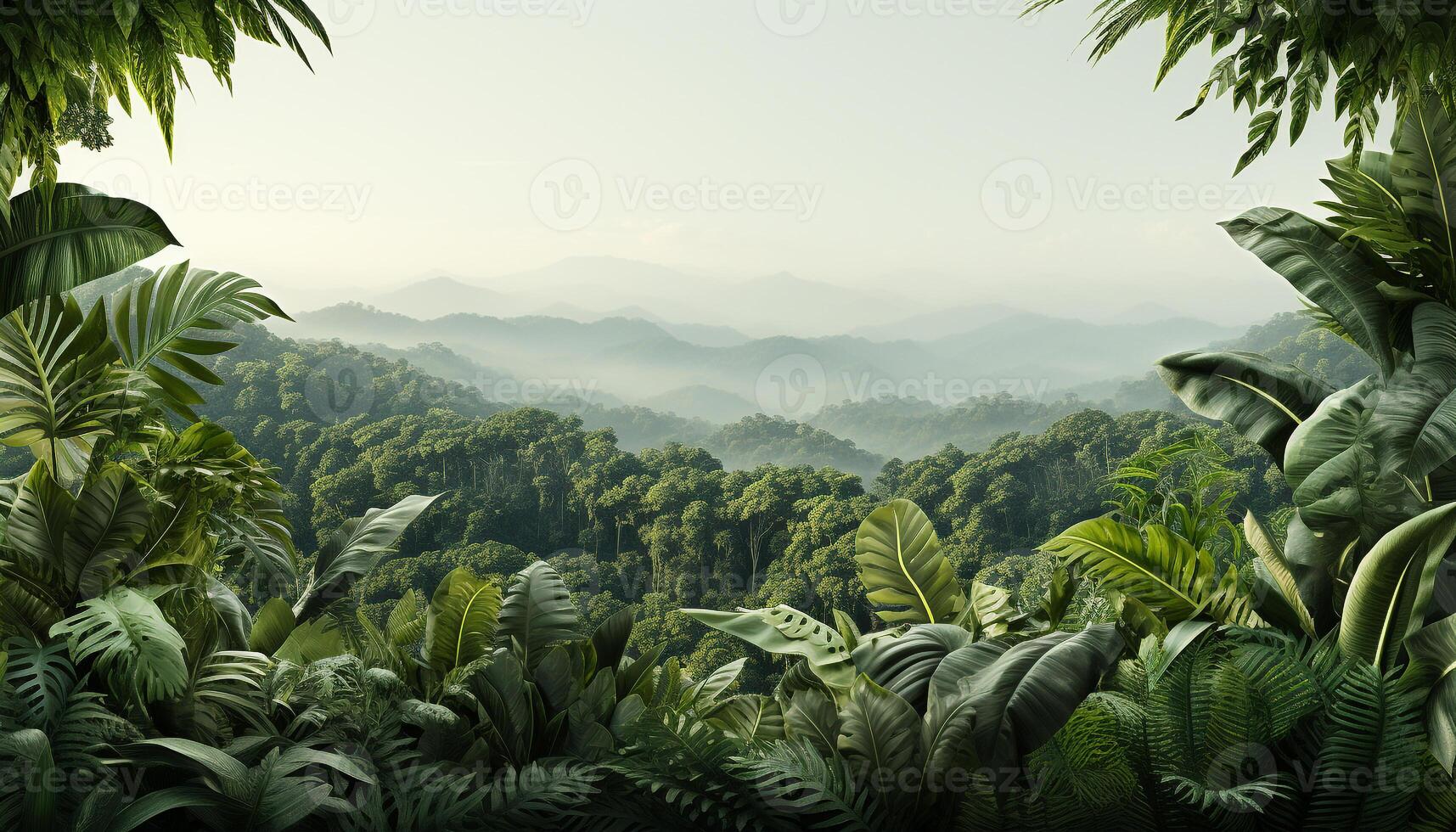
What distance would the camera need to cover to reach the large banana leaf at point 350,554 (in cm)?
348

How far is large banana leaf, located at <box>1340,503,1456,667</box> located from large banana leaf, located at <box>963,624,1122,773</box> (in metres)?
0.92

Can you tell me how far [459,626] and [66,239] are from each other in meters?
1.79

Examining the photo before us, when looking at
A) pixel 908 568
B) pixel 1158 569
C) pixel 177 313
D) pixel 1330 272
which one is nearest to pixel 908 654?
pixel 908 568

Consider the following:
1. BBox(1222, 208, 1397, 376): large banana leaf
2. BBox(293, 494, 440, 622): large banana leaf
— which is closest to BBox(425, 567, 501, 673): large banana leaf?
BBox(293, 494, 440, 622): large banana leaf

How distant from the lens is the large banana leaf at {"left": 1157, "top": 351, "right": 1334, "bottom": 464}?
3.73m

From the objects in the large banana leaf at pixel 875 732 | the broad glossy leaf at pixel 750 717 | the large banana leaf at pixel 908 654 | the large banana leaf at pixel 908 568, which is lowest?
the broad glossy leaf at pixel 750 717

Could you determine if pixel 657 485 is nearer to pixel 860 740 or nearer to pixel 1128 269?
pixel 860 740

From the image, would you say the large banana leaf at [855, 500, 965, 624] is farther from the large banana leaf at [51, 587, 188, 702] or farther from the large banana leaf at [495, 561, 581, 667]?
the large banana leaf at [51, 587, 188, 702]

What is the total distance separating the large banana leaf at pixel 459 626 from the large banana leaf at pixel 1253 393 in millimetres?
2804

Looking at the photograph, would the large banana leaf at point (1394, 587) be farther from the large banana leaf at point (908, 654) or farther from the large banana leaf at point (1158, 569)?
the large banana leaf at point (908, 654)

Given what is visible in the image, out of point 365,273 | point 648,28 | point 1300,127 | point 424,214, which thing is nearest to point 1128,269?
point 648,28

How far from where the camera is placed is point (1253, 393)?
3.79 m

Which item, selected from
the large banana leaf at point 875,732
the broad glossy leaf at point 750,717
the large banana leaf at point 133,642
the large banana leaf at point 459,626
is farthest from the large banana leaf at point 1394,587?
the large banana leaf at point 133,642

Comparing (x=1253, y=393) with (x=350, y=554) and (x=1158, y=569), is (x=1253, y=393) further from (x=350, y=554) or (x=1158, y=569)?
(x=350, y=554)
